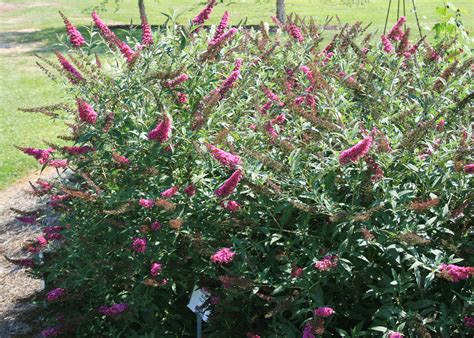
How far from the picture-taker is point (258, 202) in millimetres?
3561

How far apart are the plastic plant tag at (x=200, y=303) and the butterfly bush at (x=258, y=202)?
0.28 ft

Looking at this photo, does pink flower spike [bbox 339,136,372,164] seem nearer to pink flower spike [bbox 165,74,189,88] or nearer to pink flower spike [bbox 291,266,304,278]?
pink flower spike [bbox 291,266,304,278]

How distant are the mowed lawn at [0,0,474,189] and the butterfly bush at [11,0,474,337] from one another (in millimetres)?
755

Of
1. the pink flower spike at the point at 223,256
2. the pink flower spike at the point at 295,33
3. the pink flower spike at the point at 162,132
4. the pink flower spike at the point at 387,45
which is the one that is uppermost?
the pink flower spike at the point at 162,132

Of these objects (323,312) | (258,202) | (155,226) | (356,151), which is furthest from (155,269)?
(356,151)

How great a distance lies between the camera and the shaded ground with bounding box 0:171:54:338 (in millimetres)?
4800

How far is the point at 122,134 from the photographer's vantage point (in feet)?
12.6

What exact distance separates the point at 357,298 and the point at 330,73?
173cm

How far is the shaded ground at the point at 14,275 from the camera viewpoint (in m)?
4.80

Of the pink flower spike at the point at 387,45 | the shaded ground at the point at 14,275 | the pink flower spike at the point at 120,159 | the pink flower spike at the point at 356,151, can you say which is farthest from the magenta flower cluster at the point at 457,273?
the shaded ground at the point at 14,275

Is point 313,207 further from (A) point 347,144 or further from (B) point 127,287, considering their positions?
(B) point 127,287

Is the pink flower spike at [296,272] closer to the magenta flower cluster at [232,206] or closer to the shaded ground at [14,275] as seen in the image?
the magenta flower cluster at [232,206]

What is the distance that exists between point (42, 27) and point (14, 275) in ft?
57.4

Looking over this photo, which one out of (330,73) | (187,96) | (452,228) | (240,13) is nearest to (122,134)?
(187,96)
